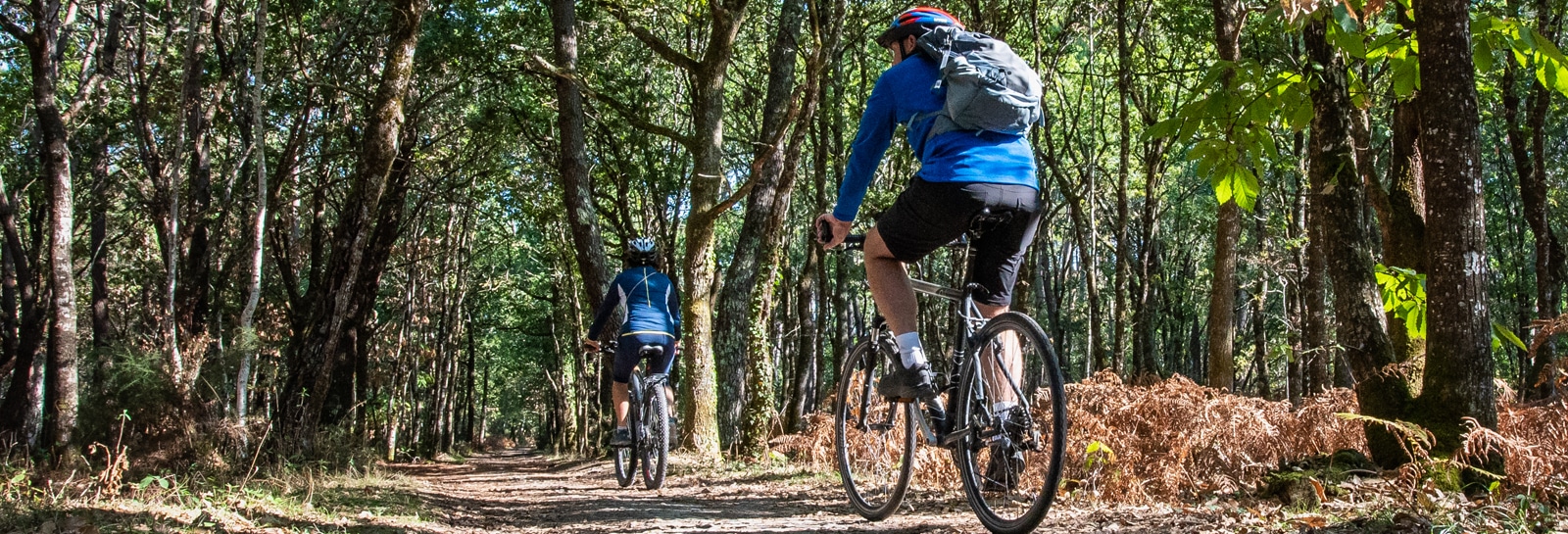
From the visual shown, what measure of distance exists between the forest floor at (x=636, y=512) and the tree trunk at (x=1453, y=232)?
2.59ft

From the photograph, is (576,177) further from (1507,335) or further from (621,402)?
(1507,335)

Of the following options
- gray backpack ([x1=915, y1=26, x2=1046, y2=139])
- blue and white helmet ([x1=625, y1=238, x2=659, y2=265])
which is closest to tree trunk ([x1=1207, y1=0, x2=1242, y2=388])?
blue and white helmet ([x1=625, y1=238, x2=659, y2=265])

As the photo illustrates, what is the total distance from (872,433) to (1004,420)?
71.4 inches

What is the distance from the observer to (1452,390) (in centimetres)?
402

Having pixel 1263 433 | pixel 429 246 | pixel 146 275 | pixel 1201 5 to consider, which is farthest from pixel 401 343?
pixel 1263 433

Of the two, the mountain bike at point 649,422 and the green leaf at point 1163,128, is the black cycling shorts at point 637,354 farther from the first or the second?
the green leaf at point 1163,128

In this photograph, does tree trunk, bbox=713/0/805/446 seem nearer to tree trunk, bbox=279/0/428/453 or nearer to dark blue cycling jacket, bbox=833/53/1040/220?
tree trunk, bbox=279/0/428/453

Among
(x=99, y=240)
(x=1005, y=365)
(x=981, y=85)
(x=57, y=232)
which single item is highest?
(x=99, y=240)

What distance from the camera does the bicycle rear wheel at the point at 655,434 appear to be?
838 centimetres

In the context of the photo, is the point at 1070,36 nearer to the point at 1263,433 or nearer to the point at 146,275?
the point at 1263,433

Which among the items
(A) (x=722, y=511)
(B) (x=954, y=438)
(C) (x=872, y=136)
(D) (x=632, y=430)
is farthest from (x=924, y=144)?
(D) (x=632, y=430)

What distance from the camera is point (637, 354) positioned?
859cm

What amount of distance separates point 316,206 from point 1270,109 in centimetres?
1436

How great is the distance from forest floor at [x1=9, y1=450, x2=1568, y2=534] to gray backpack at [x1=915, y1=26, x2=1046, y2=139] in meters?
1.71
